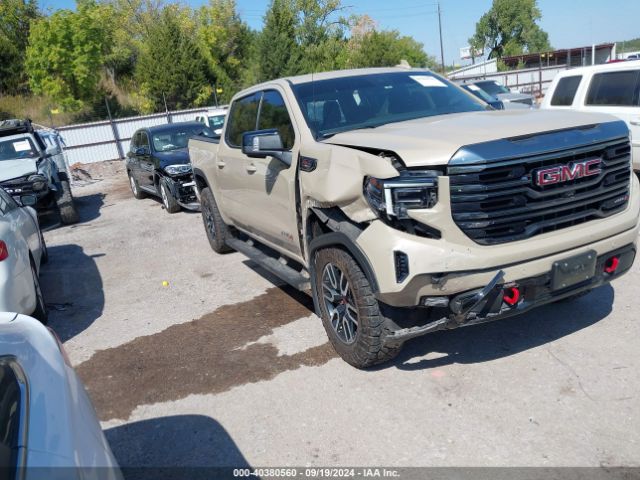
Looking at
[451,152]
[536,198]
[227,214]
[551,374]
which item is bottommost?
[551,374]

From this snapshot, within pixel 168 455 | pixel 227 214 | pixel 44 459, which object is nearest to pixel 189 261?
pixel 227 214

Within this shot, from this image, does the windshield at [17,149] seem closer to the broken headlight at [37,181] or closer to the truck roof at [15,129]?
the truck roof at [15,129]

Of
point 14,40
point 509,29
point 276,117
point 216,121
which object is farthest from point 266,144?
point 509,29

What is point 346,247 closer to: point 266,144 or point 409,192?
point 409,192

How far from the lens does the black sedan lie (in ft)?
35.4

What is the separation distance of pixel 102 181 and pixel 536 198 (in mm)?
18289

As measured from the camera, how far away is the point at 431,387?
3680mm

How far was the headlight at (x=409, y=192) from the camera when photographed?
10.5 feet

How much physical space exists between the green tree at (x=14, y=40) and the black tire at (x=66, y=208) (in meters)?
31.7

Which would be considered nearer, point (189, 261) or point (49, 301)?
point (49, 301)

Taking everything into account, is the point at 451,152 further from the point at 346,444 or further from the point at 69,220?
the point at 69,220

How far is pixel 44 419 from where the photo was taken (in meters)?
1.71

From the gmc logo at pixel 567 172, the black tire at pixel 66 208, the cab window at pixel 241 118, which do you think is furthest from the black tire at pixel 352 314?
the black tire at pixel 66 208

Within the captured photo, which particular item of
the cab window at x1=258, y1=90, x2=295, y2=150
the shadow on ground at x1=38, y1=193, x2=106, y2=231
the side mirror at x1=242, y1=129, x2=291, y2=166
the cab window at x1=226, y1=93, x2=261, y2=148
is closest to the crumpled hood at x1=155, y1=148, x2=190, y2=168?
the shadow on ground at x1=38, y1=193, x2=106, y2=231
